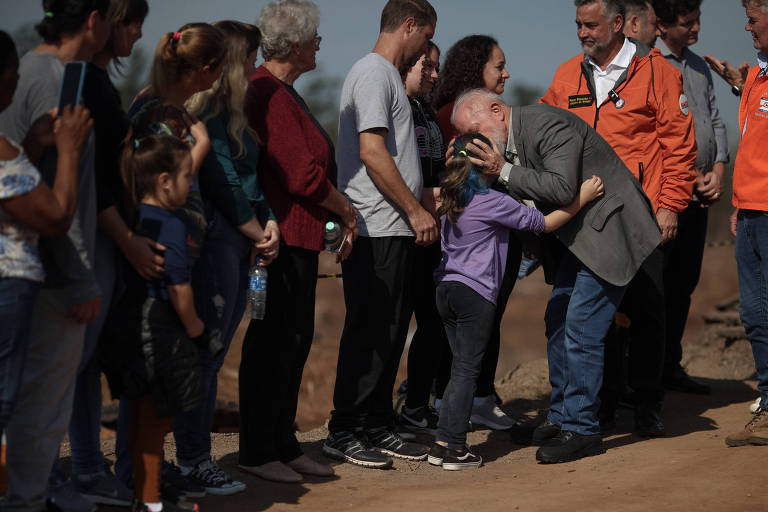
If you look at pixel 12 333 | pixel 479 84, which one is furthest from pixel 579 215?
pixel 12 333

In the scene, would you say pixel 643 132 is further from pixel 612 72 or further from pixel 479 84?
pixel 479 84

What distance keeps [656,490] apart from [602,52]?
96.4 inches

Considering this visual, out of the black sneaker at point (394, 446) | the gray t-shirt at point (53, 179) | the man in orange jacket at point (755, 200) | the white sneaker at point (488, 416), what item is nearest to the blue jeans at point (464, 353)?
the black sneaker at point (394, 446)

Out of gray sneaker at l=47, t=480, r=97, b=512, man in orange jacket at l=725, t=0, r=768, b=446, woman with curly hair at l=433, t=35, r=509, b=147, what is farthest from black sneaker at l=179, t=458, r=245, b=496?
man in orange jacket at l=725, t=0, r=768, b=446

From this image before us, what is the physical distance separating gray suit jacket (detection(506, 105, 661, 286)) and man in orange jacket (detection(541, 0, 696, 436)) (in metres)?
0.41

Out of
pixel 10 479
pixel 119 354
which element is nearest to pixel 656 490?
pixel 119 354

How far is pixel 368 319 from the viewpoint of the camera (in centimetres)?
430

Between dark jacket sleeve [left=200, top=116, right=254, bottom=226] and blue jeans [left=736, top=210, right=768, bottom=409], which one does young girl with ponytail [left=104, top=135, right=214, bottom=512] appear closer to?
dark jacket sleeve [left=200, top=116, right=254, bottom=226]

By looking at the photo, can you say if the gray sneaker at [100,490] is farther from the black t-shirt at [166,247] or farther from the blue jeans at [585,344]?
the blue jeans at [585,344]

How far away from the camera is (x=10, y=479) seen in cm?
283

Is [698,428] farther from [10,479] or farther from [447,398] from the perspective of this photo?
[10,479]

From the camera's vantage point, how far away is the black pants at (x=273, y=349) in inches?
152

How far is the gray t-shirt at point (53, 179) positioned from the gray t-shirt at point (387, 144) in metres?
1.59

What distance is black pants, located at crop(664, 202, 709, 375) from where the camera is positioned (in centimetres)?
597
